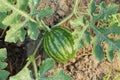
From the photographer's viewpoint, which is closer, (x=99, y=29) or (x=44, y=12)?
(x=44, y=12)

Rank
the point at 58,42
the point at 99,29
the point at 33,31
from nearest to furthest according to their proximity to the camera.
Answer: the point at 33,31, the point at 99,29, the point at 58,42

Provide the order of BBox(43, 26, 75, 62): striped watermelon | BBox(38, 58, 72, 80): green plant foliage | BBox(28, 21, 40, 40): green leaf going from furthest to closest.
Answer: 1. BBox(43, 26, 75, 62): striped watermelon
2. BBox(38, 58, 72, 80): green plant foliage
3. BBox(28, 21, 40, 40): green leaf

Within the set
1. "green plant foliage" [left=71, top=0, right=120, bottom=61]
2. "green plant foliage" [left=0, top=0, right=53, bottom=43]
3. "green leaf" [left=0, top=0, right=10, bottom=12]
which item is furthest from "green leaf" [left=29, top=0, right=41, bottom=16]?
"green plant foliage" [left=71, top=0, right=120, bottom=61]

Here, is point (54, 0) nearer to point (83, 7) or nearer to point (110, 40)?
point (83, 7)

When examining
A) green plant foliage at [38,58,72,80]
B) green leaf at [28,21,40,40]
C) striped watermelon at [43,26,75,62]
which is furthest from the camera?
striped watermelon at [43,26,75,62]

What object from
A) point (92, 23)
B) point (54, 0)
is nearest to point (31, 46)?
point (54, 0)

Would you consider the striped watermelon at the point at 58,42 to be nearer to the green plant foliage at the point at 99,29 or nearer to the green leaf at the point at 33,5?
the green plant foliage at the point at 99,29

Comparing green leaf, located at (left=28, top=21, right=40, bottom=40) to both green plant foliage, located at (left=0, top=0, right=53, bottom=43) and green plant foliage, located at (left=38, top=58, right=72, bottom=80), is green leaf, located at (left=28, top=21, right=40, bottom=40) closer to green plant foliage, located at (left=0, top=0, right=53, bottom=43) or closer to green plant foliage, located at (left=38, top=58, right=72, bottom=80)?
green plant foliage, located at (left=0, top=0, right=53, bottom=43)

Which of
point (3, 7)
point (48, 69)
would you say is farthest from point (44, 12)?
point (48, 69)

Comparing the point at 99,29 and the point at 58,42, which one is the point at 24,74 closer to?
the point at 58,42
